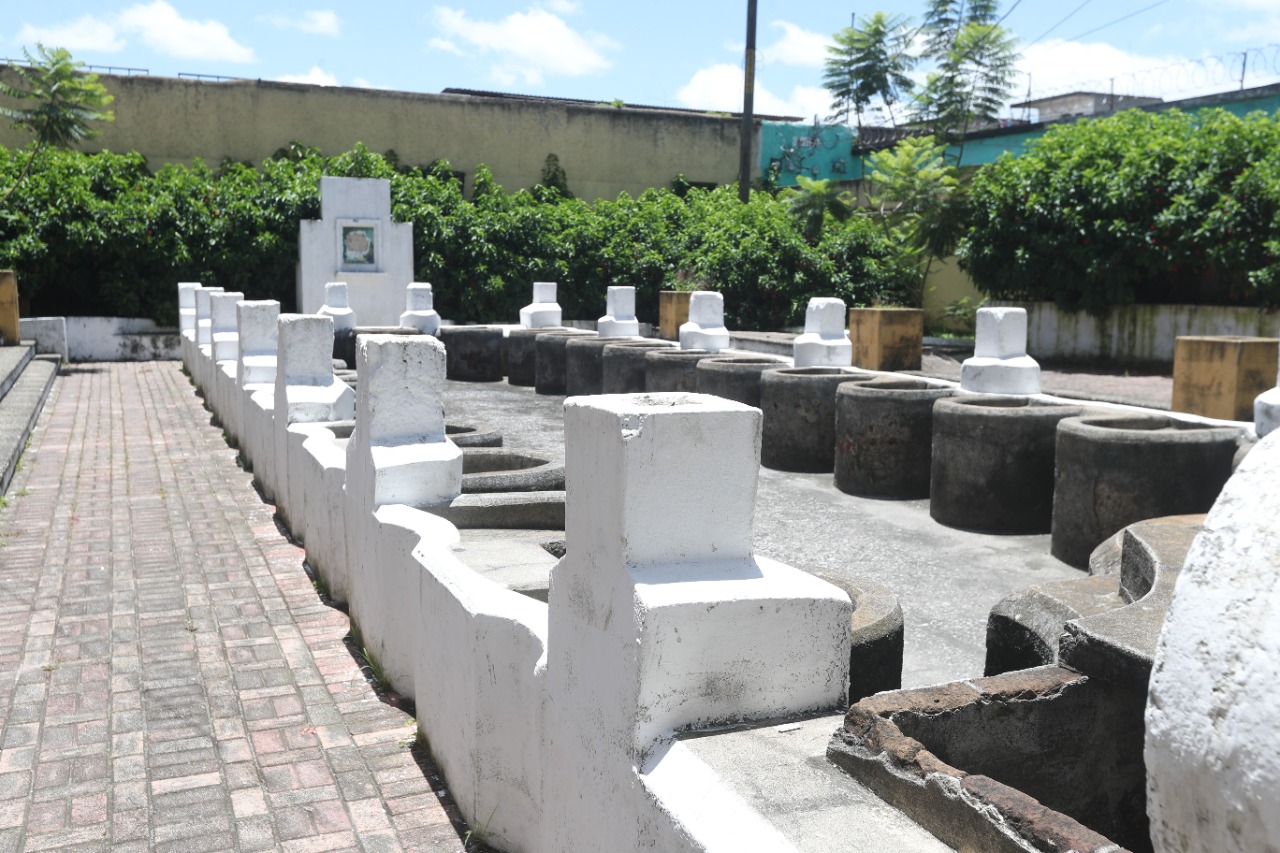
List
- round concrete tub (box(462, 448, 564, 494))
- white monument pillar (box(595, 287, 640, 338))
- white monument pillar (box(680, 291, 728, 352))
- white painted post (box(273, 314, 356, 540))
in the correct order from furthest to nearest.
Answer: white monument pillar (box(595, 287, 640, 338)) → white monument pillar (box(680, 291, 728, 352)) → white painted post (box(273, 314, 356, 540)) → round concrete tub (box(462, 448, 564, 494))

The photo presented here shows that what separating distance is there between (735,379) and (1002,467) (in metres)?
3.76

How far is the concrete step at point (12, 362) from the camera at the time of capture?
13.4 meters

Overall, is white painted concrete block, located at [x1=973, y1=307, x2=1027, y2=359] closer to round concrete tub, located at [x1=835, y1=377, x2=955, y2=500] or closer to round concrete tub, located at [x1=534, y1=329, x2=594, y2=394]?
round concrete tub, located at [x1=835, y1=377, x2=955, y2=500]

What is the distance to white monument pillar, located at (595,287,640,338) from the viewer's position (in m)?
17.2

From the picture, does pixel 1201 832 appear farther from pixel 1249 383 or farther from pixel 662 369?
pixel 662 369

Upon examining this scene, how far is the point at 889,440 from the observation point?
9102 millimetres

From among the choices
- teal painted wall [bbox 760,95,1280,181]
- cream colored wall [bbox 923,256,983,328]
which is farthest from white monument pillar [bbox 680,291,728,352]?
teal painted wall [bbox 760,95,1280,181]

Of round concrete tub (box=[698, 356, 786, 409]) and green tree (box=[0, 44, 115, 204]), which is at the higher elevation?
green tree (box=[0, 44, 115, 204])

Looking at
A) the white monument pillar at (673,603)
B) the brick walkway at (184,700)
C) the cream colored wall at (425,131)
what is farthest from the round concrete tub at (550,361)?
the cream colored wall at (425,131)

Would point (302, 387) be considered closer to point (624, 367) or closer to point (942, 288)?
point (624, 367)

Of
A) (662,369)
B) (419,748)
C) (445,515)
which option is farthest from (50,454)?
(419,748)

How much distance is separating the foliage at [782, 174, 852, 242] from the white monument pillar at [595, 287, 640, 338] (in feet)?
23.5

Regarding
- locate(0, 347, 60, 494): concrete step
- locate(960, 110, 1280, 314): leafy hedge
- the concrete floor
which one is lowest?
the concrete floor

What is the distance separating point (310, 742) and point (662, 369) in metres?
8.30
